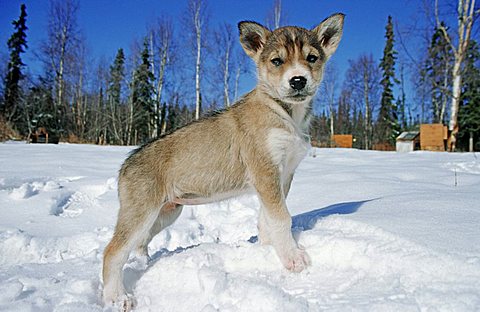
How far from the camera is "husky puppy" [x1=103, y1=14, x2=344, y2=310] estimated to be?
10.4 feet

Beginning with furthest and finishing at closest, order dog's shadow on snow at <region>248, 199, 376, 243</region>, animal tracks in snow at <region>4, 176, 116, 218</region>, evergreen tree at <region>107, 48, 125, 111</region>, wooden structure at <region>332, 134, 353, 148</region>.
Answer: evergreen tree at <region>107, 48, 125, 111</region> < wooden structure at <region>332, 134, 353, 148</region> < animal tracks in snow at <region>4, 176, 116, 218</region> < dog's shadow on snow at <region>248, 199, 376, 243</region>

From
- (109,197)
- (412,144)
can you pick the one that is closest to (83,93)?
(412,144)

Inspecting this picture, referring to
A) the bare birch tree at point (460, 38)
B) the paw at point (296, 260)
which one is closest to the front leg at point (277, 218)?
the paw at point (296, 260)

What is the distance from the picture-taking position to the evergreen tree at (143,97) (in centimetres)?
3844

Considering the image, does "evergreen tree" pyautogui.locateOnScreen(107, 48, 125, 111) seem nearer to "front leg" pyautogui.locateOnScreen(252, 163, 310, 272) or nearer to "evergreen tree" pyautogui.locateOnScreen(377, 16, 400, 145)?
"evergreen tree" pyautogui.locateOnScreen(377, 16, 400, 145)

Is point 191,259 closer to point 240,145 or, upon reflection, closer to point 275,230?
point 275,230

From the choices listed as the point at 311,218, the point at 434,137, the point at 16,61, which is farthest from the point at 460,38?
the point at 16,61

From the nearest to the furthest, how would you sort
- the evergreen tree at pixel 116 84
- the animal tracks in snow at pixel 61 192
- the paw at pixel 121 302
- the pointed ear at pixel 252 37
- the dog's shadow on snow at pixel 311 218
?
the paw at pixel 121 302
the dog's shadow on snow at pixel 311 218
the pointed ear at pixel 252 37
the animal tracks in snow at pixel 61 192
the evergreen tree at pixel 116 84

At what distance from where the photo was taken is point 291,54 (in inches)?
138

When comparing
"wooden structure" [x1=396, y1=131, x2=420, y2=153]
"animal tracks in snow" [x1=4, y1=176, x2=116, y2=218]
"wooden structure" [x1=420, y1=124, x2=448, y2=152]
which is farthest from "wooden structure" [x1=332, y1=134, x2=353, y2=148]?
"animal tracks in snow" [x1=4, y1=176, x2=116, y2=218]

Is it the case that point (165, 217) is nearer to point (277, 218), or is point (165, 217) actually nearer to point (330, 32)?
point (277, 218)

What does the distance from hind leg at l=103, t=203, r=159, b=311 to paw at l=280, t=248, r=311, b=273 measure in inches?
51.7

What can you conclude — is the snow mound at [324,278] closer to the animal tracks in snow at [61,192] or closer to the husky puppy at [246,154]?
the husky puppy at [246,154]

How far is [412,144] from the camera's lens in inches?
888
